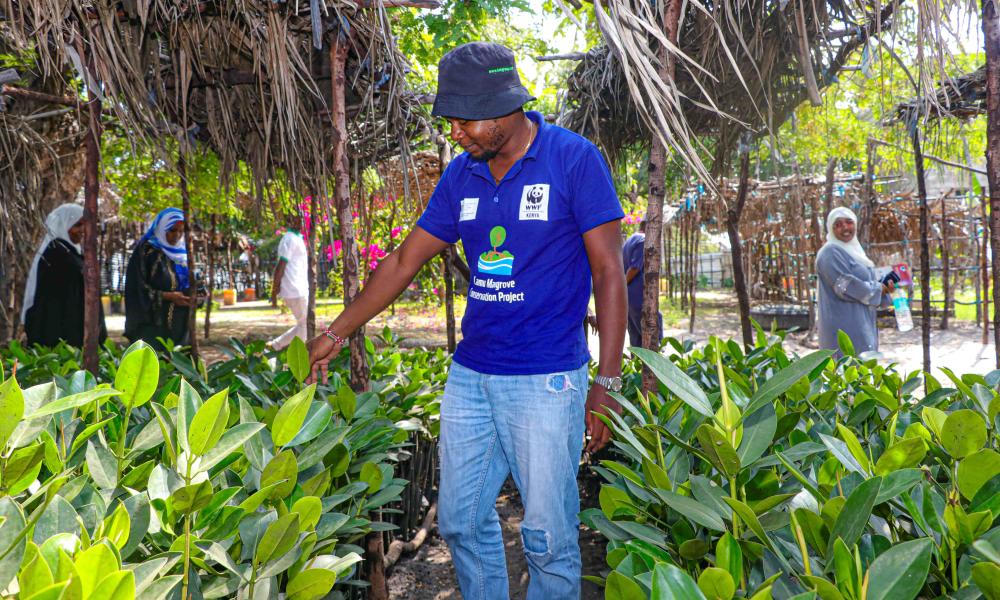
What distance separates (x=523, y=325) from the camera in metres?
2.03

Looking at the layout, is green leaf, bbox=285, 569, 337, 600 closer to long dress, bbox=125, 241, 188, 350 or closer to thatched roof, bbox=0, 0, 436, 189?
thatched roof, bbox=0, 0, 436, 189

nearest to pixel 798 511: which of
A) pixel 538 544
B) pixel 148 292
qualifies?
pixel 538 544

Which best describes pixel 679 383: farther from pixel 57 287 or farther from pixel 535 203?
pixel 57 287

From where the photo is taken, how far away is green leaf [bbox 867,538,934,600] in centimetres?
88

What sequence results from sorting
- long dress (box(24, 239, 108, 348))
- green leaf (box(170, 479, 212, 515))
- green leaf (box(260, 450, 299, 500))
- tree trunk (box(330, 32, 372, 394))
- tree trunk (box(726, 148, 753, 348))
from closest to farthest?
green leaf (box(170, 479, 212, 515)), green leaf (box(260, 450, 299, 500)), tree trunk (box(330, 32, 372, 394)), tree trunk (box(726, 148, 753, 348)), long dress (box(24, 239, 108, 348))

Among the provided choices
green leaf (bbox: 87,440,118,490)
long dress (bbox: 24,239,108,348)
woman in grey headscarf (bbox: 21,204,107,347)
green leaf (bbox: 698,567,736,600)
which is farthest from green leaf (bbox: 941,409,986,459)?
woman in grey headscarf (bbox: 21,204,107,347)

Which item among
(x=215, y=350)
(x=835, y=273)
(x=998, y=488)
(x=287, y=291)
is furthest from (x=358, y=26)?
(x=215, y=350)

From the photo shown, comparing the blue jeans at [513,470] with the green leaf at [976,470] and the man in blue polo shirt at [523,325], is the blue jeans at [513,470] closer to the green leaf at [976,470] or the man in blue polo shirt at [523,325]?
the man in blue polo shirt at [523,325]

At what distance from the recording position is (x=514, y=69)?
6.57 feet

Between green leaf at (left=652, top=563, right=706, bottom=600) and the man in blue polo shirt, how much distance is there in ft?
3.65

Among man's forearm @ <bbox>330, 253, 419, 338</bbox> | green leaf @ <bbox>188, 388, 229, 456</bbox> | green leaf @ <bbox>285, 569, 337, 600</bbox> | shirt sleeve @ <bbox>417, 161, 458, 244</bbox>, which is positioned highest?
shirt sleeve @ <bbox>417, 161, 458, 244</bbox>

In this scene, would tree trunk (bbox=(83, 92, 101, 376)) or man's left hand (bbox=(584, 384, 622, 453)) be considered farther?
tree trunk (bbox=(83, 92, 101, 376))

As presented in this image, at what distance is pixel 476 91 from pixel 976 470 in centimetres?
139

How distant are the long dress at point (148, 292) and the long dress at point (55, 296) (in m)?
0.40
